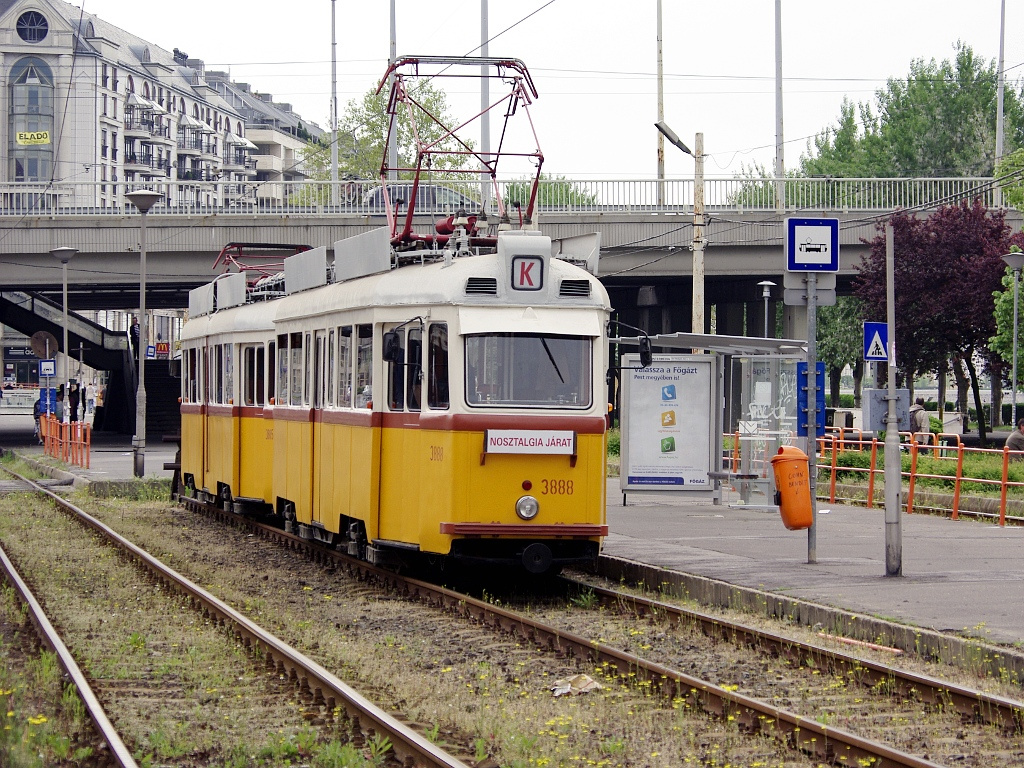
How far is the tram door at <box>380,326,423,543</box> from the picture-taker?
12.9 m

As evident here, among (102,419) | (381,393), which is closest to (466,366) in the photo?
(381,393)

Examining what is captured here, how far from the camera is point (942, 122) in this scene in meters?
72.1

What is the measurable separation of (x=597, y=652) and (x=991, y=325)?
128 ft

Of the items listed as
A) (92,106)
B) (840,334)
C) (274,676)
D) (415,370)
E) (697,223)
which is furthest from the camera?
(92,106)

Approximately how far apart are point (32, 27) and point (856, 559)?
306 feet

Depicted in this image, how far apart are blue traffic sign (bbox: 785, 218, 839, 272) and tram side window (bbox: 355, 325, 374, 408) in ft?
13.0

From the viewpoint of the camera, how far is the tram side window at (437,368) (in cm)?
1258

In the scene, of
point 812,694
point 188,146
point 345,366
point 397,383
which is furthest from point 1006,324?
point 188,146

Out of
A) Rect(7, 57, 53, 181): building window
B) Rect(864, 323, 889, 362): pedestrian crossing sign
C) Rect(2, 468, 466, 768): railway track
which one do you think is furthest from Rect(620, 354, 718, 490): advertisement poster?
Rect(7, 57, 53, 181): building window

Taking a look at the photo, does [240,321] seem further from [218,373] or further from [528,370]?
[528,370]

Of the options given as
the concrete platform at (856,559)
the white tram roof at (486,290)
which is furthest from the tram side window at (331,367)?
the concrete platform at (856,559)

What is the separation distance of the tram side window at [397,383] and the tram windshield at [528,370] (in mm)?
805

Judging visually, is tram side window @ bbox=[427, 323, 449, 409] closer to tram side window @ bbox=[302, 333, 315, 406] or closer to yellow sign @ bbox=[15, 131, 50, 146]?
tram side window @ bbox=[302, 333, 315, 406]

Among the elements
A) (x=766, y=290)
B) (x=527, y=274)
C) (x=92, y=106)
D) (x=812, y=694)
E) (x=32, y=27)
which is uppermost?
(x=32, y=27)
